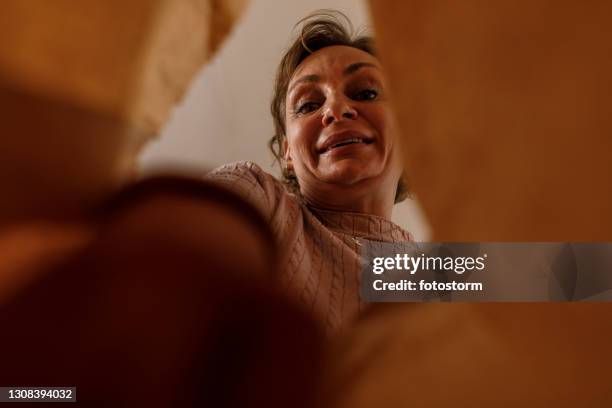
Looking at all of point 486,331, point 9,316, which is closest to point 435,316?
point 486,331

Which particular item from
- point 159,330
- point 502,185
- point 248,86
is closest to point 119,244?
point 159,330

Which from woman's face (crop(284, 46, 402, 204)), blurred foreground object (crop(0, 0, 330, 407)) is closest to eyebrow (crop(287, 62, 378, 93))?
woman's face (crop(284, 46, 402, 204))

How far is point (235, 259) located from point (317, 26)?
0.38 meters

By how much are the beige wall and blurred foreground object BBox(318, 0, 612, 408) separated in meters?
0.24

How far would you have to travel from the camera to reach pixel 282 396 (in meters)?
0.16

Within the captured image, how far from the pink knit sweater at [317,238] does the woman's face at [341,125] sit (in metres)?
0.03

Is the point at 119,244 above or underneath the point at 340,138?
underneath

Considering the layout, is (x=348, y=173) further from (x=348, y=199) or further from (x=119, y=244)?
(x=119, y=244)

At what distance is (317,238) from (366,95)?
4.4 inches

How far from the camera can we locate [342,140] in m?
0.39

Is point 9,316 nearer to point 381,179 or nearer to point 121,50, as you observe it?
point 121,50

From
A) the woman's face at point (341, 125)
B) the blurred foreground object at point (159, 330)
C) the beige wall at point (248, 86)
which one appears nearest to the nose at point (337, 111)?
the woman's face at point (341, 125)

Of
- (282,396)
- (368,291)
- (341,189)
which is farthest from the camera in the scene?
(341,189)

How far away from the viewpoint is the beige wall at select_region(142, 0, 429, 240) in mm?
471
